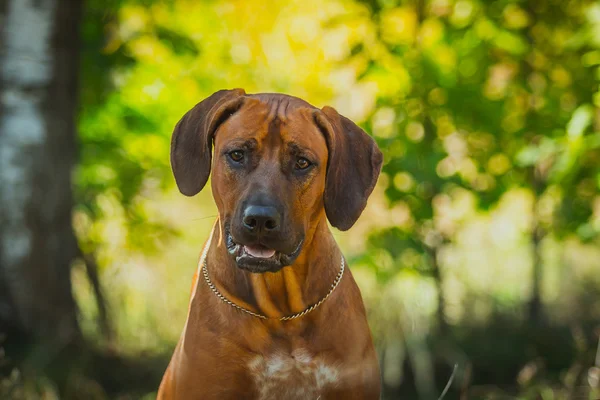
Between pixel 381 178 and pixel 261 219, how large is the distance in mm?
2989

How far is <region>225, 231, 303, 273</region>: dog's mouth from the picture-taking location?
3.22m

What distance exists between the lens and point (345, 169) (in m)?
3.47

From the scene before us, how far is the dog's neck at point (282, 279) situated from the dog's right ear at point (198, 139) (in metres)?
0.21

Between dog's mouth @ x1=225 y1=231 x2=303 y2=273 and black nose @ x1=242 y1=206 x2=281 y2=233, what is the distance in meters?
0.08

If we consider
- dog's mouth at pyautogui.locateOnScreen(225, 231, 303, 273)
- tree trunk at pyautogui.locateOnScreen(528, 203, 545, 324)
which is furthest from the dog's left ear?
tree trunk at pyautogui.locateOnScreen(528, 203, 545, 324)

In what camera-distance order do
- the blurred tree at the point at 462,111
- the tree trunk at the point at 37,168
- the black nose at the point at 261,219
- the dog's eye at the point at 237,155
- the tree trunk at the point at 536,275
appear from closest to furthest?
1. the black nose at the point at 261,219
2. the dog's eye at the point at 237,155
3. the blurred tree at the point at 462,111
4. the tree trunk at the point at 37,168
5. the tree trunk at the point at 536,275

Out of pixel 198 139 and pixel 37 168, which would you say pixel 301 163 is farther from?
pixel 37 168

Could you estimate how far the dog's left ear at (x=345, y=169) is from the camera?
344 cm

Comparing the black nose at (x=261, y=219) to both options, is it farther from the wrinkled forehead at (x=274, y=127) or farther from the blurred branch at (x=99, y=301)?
the blurred branch at (x=99, y=301)

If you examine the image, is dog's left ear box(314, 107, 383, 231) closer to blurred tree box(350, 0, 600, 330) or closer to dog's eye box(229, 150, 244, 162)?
dog's eye box(229, 150, 244, 162)

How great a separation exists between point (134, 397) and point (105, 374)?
30 cm

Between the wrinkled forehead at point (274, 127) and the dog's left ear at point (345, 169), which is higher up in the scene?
the wrinkled forehead at point (274, 127)

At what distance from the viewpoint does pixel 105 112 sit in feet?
22.9

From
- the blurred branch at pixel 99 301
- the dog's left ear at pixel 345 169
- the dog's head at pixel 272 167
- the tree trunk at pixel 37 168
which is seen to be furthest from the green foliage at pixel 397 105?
the dog's head at pixel 272 167
